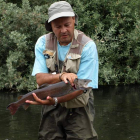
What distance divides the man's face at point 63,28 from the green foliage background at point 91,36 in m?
5.91

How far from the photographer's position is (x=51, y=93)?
3498mm

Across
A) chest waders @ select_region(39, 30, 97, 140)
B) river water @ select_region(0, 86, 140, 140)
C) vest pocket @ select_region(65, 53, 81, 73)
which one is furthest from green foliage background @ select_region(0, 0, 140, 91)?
vest pocket @ select_region(65, 53, 81, 73)

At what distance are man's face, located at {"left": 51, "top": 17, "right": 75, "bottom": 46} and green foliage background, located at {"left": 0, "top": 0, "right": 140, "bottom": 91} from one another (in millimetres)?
5908

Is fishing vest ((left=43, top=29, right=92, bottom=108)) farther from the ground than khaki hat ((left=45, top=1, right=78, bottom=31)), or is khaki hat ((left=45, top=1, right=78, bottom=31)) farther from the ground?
khaki hat ((left=45, top=1, right=78, bottom=31))

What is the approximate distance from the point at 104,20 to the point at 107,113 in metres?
4.91

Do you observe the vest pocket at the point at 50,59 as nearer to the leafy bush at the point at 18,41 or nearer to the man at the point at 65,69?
the man at the point at 65,69

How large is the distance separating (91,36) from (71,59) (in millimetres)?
7215

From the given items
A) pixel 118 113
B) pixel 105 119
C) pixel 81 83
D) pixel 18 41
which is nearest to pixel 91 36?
pixel 18 41

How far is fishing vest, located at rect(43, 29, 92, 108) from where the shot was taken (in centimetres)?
362

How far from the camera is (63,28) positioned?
3.57m

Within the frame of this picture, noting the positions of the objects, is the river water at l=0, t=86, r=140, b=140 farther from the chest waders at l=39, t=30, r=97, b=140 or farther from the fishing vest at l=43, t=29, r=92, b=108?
the fishing vest at l=43, t=29, r=92, b=108

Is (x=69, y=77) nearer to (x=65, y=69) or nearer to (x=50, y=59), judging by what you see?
(x=65, y=69)

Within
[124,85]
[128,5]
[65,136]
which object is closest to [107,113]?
[124,85]

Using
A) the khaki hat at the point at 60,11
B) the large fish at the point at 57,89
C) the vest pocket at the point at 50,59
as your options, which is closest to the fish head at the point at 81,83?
the large fish at the point at 57,89
